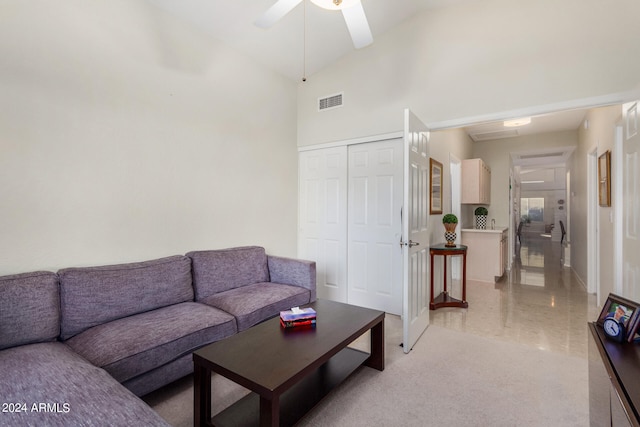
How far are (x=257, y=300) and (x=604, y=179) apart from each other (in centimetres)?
418

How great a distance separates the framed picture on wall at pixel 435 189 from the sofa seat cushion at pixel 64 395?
368 cm

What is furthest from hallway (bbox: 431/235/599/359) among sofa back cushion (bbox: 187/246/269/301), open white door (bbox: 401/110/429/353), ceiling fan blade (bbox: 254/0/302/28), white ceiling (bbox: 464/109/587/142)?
ceiling fan blade (bbox: 254/0/302/28)

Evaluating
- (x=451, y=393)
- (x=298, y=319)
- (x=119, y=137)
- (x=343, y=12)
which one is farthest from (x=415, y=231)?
(x=119, y=137)

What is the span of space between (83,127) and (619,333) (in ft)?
11.3

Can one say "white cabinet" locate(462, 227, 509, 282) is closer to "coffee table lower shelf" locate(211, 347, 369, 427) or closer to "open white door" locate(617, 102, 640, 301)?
"open white door" locate(617, 102, 640, 301)

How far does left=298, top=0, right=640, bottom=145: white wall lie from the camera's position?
233 cm

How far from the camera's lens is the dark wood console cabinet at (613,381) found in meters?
0.97

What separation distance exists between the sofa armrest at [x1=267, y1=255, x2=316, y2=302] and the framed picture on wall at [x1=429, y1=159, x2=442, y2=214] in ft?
6.38

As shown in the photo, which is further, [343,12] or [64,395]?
[343,12]

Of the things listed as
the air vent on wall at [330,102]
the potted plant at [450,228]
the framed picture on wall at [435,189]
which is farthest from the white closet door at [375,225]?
the potted plant at [450,228]

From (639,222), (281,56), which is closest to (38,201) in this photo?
(281,56)

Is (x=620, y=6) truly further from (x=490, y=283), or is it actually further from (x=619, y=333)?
(x=490, y=283)

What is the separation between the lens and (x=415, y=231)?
2.72m

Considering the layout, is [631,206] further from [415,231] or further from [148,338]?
[148,338]
